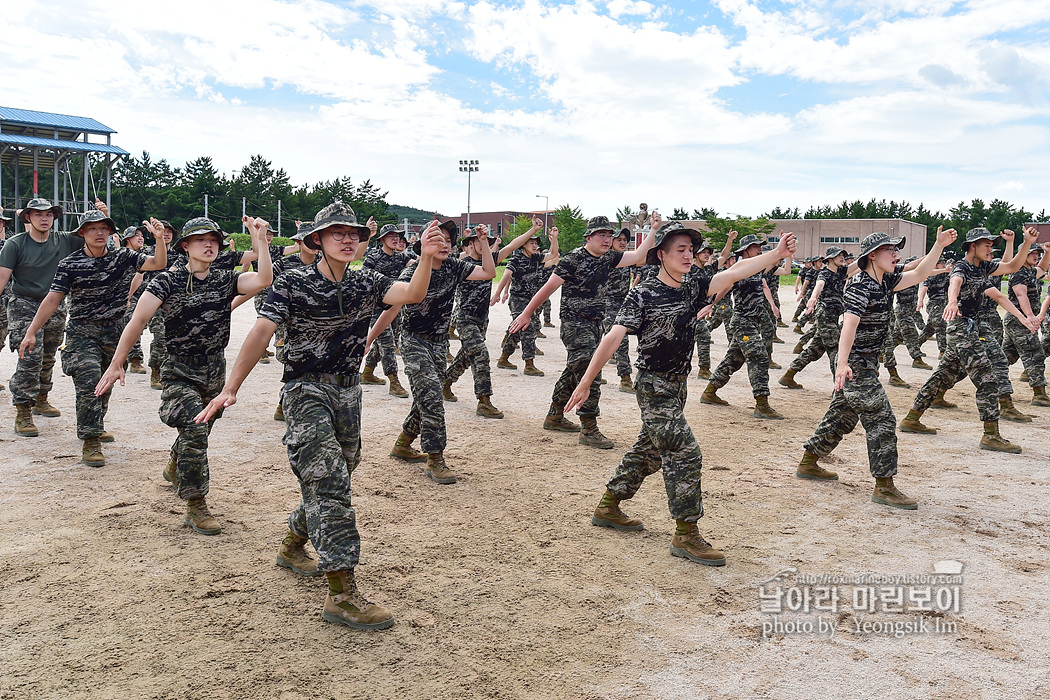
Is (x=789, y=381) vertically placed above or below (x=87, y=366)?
below

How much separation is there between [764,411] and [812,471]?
3.05 m

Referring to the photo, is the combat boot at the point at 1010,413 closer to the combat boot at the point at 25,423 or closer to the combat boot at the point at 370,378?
the combat boot at the point at 370,378

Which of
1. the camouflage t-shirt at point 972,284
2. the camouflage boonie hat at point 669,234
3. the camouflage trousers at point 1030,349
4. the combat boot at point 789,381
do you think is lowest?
the combat boot at point 789,381

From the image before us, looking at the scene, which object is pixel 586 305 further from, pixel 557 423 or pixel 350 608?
pixel 350 608

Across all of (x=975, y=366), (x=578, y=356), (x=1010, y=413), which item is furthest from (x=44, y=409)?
(x=1010, y=413)

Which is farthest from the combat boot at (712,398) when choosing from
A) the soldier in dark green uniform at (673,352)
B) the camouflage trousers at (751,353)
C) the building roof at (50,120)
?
the building roof at (50,120)

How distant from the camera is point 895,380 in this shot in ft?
43.4

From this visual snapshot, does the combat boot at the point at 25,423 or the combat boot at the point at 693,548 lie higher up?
the combat boot at the point at 693,548

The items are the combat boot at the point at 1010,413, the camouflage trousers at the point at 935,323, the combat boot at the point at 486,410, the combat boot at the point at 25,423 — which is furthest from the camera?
the camouflage trousers at the point at 935,323

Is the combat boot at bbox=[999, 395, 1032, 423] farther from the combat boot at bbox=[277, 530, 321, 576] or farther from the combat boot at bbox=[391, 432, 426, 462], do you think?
the combat boot at bbox=[277, 530, 321, 576]

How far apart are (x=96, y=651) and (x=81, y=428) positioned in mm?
3975

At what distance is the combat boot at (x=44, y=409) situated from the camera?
9.20m

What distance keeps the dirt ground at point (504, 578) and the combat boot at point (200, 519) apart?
0.30ft

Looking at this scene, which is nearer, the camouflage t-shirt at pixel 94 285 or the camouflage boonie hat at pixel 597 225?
the camouflage t-shirt at pixel 94 285
